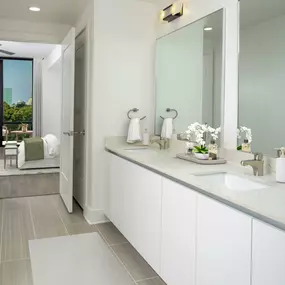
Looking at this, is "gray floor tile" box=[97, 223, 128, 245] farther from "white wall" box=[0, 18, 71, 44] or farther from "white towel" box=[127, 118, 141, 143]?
"white wall" box=[0, 18, 71, 44]

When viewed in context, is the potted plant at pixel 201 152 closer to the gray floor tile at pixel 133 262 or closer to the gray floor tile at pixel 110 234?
the gray floor tile at pixel 133 262

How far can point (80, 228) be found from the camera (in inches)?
135

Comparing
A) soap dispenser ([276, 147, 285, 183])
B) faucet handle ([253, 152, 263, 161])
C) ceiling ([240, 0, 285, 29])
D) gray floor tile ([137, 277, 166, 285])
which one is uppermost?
ceiling ([240, 0, 285, 29])

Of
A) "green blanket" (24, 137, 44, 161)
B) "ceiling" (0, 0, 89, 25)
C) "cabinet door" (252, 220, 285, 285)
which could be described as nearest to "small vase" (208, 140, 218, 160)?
"cabinet door" (252, 220, 285, 285)

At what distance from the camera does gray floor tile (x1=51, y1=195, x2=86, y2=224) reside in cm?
368

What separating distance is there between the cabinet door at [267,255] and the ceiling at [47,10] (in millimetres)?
3077

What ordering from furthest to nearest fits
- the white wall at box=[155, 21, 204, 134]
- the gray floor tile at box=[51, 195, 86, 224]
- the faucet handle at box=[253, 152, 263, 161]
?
the gray floor tile at box=[51, 195, 86, 224]
the white wall at box=[155, 21, 204, 134]
the faucet handle at box=[253, 152, 263, 161]

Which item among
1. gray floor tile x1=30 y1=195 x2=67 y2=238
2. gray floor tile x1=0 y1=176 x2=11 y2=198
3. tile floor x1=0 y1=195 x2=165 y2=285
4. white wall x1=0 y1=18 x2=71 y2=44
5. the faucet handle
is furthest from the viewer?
gray floor tile x1=0 y1=176 x2=11 y2=198

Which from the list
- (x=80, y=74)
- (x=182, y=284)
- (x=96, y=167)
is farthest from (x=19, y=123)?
(x=182, y=284)

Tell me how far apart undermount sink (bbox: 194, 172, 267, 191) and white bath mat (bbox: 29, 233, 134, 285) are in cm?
96

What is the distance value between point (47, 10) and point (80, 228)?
2463 millimetres

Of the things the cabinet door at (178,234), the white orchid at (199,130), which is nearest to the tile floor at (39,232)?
the cabinet door at (178,234)

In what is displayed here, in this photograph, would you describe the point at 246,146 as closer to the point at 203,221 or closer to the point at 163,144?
the point at 203,221

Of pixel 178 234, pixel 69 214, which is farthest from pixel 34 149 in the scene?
pixel 178 234
